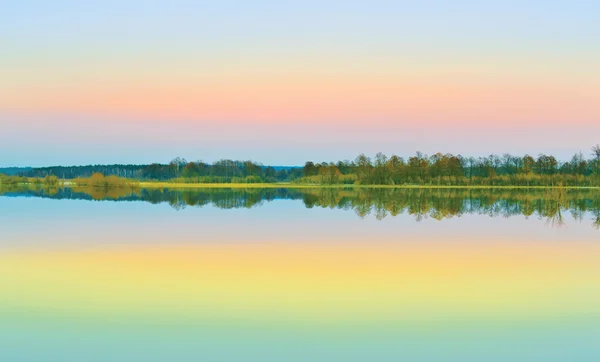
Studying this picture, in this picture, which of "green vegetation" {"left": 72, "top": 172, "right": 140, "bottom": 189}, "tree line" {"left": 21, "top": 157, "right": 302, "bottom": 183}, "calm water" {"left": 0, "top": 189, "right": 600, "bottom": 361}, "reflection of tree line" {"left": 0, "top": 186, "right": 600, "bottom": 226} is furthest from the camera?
"tree line" {"left": 21, "top": 157, "right": 302, "bottom": 183}

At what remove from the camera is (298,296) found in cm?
696

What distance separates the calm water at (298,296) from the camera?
16.9 ft

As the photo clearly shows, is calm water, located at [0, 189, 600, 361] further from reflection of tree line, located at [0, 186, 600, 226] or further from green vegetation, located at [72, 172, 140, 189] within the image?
green vegetation, located at [72, 172, 140, 189]

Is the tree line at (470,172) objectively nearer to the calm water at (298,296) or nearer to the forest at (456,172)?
the forest at (456,172)

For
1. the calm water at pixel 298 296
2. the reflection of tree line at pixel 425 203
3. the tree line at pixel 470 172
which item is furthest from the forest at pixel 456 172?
the calm water at pixel 298 296

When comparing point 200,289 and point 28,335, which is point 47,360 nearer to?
point 28,335

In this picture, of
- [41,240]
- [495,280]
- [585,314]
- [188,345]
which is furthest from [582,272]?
[41,240]

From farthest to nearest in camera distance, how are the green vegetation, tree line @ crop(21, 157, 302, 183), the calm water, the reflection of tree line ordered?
tree line @ crop(21, 157, 302, 183)
the green vegetation
the reflection of tree line
the calm water

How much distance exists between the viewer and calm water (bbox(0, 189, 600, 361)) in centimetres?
515

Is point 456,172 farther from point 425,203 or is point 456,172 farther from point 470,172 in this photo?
point 425,203

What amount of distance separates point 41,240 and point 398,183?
5407cm

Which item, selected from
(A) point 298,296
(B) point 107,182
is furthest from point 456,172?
(A) point 298,296

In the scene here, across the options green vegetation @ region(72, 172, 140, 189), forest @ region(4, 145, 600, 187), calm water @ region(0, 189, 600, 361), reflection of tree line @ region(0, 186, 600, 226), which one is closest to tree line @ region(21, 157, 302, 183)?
forest @ region(4, 145, 600, 187)

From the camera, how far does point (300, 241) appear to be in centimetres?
1207
